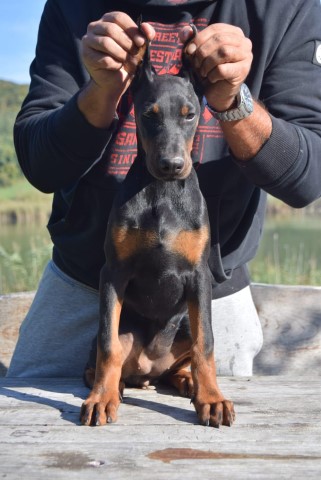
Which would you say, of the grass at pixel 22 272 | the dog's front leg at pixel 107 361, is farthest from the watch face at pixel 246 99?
the grass at pixel 22 272

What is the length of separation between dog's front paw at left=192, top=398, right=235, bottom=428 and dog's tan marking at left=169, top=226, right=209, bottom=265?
46 centimetres

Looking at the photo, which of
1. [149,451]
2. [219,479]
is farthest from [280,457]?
[149,451]

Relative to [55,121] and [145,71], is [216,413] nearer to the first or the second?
[145,71]

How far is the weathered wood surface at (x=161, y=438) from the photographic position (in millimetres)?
1711

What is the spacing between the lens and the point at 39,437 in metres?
1.95

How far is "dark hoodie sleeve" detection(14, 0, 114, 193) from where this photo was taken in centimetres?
270

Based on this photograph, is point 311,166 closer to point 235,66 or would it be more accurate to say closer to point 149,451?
point 235,66

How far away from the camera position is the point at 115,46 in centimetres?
220

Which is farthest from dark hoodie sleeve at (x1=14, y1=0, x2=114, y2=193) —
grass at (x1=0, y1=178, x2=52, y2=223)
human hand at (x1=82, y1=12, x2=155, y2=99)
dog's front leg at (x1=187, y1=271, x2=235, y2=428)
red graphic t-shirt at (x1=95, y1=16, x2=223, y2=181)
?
grass at (x1=0, y1=178, x2=52, y2=223)

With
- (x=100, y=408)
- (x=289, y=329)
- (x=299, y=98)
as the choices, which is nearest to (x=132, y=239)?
(x=100, y=408)

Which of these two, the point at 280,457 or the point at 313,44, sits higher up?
the point at 313,44

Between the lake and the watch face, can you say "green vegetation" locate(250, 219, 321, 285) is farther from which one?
the watch face

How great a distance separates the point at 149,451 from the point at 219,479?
0.24m

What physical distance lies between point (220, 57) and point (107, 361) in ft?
3.34
